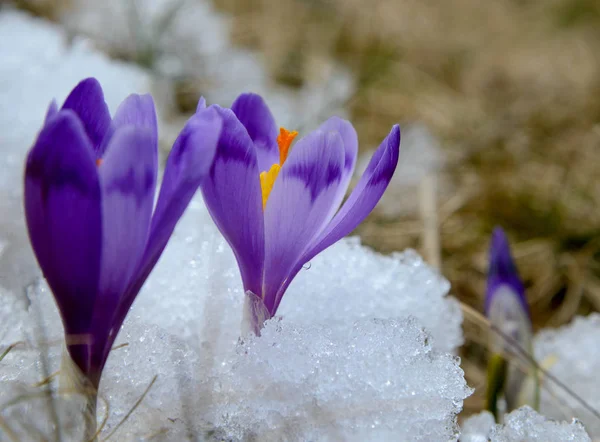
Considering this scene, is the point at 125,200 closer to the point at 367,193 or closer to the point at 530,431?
the point at 367,193

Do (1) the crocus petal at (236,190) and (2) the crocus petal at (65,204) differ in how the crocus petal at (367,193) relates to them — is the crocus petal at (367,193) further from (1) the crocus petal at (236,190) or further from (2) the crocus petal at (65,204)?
(2) the crocus petal at (65,204)

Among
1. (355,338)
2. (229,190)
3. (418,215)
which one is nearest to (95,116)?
(229,190)

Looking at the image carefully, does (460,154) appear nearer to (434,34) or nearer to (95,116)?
(434,34)

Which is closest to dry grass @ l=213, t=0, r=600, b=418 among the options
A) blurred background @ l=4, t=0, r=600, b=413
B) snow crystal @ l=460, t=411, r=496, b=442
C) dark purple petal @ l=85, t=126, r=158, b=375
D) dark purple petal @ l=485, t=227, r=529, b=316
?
blurred background @ l=4, t=0, r=600, b=413

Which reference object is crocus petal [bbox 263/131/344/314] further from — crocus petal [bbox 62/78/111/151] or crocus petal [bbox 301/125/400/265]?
crocus petal [bbox 62/78/111/151]

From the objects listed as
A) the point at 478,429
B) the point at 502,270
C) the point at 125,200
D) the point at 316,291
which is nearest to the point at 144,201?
the point at 125,200
